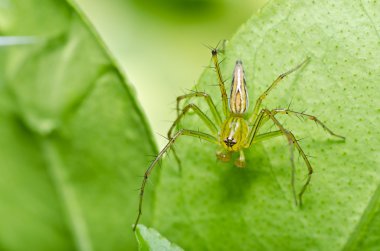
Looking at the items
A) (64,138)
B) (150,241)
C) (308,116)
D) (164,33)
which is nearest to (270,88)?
(308,116)

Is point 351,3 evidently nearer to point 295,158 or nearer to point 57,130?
point 295,158

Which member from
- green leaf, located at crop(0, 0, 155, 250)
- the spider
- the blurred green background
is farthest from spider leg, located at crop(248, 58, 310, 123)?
the blurred green background

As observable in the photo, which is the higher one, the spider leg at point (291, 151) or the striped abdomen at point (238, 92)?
the striped abdomen at point (238, 92)

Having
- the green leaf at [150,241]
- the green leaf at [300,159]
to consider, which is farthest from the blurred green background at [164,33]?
the green leaf at [150,241]

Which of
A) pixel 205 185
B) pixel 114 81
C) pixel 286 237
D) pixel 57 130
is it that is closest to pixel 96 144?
pixel 57 130

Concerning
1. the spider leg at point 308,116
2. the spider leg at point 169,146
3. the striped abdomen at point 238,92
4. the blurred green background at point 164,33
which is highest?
the blurred green background at point 164,33

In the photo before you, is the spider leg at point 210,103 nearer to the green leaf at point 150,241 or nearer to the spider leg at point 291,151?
the spider leg at point 291,151

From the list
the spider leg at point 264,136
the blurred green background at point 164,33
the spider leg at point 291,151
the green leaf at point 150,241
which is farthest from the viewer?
the blurred green background at point 164,33
